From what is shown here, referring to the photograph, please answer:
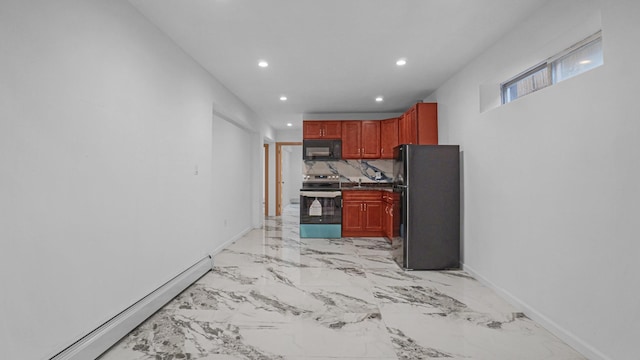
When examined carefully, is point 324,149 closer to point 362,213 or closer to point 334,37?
point 362,213

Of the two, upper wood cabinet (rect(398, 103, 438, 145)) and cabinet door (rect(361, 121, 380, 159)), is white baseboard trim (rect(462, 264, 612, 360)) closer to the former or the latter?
upper wood cabinet (rect(398, 103, 438, 145))

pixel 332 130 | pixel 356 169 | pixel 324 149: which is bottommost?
pixel 356 169

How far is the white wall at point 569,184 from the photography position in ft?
5.12

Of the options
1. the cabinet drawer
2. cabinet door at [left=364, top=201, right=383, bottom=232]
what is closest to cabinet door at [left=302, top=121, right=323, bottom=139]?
the cabinet drawer

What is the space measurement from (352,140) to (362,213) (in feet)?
4.93

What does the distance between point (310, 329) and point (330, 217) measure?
3.26m

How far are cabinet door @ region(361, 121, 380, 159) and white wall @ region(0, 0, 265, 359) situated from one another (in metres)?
3.55

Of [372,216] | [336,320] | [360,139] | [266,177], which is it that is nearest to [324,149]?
[360,139]

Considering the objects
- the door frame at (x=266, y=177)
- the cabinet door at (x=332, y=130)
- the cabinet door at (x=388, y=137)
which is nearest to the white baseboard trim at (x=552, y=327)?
the cabinet door at (x=388, y=137)

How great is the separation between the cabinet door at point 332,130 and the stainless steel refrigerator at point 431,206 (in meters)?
2.38

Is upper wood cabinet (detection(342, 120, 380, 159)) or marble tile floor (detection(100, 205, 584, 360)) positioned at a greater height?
upper wood cabinet (detection(342, 120, 380, 159))

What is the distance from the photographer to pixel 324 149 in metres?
5.65

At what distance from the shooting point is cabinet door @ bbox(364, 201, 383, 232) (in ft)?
17.5

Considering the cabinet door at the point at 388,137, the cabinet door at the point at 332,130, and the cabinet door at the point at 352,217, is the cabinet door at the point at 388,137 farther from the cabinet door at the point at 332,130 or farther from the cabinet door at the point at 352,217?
the cabinet door at the point at 352,217
